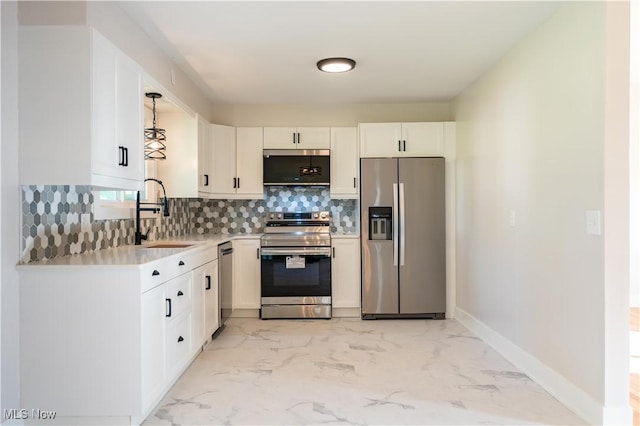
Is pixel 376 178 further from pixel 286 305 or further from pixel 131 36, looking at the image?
pixel 131 36

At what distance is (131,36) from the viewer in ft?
8.75

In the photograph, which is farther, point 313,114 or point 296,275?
point 313,114

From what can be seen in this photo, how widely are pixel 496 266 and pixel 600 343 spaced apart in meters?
1.25

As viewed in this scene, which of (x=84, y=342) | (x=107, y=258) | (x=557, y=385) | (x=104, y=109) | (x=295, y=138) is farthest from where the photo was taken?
(x=295, y=138)

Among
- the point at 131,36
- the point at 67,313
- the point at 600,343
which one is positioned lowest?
the point at 600,343

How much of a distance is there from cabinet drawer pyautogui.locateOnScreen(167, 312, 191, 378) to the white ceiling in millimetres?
1975

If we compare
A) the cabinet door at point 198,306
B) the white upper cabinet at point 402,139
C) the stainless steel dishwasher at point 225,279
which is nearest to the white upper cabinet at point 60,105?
the cabinet door at point 198,306

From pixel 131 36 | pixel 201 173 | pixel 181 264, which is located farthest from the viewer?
pixel 201 173

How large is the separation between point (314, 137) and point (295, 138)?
22 cm

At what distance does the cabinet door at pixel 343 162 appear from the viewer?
15.5ft

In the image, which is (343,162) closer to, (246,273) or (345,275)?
(345,275)

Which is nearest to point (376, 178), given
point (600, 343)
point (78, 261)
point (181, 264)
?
point (181, 264)

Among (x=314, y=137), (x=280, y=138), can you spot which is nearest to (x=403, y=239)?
(x=314, y=137)

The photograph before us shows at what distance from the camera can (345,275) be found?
4570mm
